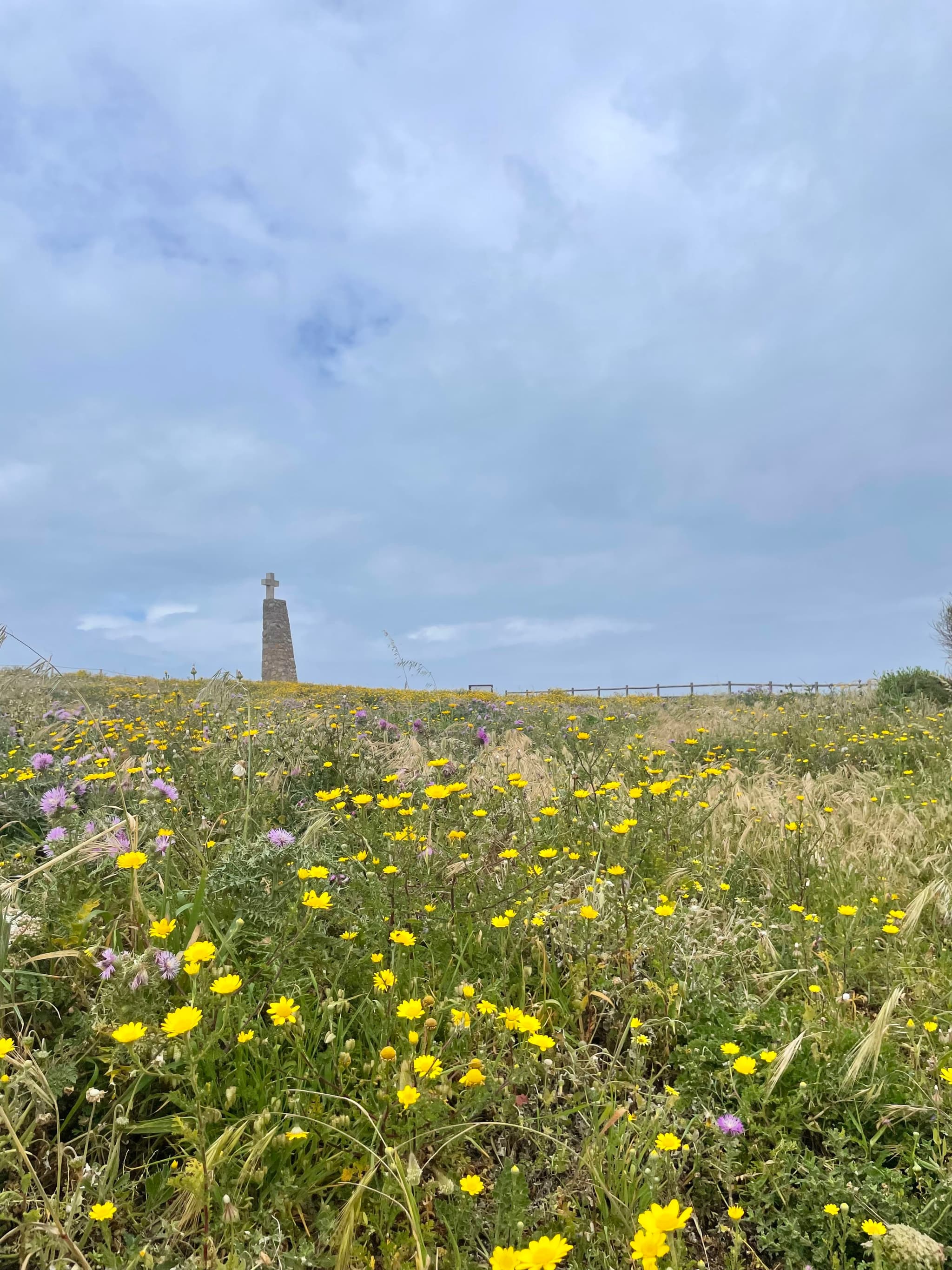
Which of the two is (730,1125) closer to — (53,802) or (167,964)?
(167,964)

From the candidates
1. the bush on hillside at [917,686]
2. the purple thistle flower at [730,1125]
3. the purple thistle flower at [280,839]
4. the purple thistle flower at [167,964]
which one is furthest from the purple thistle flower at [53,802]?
the bush on hillside at [917,686]

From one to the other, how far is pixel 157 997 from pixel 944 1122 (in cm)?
255

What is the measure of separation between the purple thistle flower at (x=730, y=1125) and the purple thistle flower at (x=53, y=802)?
9.26ft

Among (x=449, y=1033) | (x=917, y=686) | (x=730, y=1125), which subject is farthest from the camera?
(x=917, y=686)

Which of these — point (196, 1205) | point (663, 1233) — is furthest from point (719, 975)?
→ point (196, 1205)

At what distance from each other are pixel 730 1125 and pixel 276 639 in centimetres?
3238

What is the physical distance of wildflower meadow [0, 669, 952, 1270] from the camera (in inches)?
67.6

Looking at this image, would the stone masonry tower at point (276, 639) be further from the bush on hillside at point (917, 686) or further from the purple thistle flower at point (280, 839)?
the purple thistle flower at point (280, 839)

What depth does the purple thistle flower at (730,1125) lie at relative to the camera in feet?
6.45

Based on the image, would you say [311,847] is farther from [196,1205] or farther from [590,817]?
[590,817]

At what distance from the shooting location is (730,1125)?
1.97m

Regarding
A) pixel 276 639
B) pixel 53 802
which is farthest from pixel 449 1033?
pixel 276 639

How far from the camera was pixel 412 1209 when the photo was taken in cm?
153

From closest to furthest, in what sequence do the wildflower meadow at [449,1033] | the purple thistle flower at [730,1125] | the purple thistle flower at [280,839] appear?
the wildflower meadow at [449,1033]
the purple thistle flower at [730,1125]
the purple thistle flower at [280,839]
